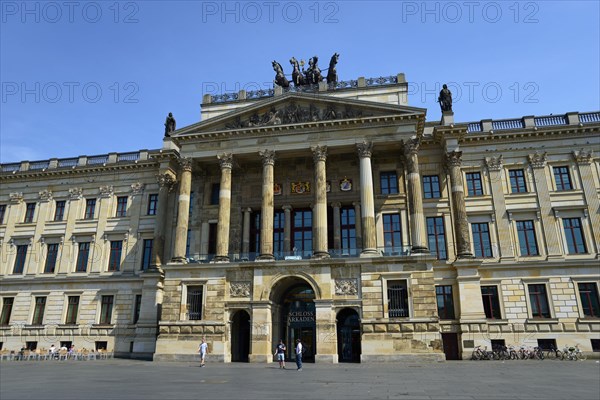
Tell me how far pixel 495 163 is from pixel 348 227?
14.0 meters

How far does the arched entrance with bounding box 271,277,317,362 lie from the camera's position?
3403cm

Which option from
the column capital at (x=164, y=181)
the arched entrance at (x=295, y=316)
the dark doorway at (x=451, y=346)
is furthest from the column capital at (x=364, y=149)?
the column capital at (x=164, y=181)

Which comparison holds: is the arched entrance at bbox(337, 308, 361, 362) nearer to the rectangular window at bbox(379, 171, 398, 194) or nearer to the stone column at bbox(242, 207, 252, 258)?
the stone column at bbox(242, 207, 252, 258)

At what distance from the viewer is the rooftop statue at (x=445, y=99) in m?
39.0

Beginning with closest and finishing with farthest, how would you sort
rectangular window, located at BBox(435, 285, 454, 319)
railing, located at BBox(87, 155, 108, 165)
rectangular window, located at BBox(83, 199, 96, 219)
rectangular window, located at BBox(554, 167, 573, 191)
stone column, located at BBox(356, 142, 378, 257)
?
stone column, located at BBox(356, 142, 378, 257)
rectangular window, located at BBox(435, 285, 454, 319)
rectangular window, located at BBox(554, 167, 573, 191)
rectangular window, located at BBox(83, 199, 96, 219)
railing, located at BBox(87, 155, 108, 165)

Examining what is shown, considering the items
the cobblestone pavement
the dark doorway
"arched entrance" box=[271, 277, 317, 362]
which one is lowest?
the cobblestone pavement

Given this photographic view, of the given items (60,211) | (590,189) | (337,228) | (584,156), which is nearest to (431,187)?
(337,228)

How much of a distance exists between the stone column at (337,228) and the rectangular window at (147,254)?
17883 millimetres

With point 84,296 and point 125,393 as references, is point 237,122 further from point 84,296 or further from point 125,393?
point 125,393

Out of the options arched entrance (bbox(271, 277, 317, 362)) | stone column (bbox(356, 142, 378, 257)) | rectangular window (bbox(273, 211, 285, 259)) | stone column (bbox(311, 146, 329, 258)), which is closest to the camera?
stone column (bbox(356, 142, 378, 257))

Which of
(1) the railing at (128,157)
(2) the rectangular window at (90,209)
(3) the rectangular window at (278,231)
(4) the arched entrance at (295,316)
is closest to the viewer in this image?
(4) the arched entrance at (295,316)

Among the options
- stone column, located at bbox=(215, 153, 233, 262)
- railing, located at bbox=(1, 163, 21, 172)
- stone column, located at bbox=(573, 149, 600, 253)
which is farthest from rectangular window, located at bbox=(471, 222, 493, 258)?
railing, located at bbox=(1, 163, 21, 172)

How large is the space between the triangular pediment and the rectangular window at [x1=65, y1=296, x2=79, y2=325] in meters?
19.3

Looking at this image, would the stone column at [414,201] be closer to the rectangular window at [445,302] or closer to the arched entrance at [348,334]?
the rectangular window at [445,302]
